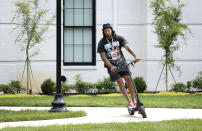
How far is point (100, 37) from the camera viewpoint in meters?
18.0

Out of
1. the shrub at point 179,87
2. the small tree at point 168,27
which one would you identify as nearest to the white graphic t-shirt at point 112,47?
the small tree at point 168,27

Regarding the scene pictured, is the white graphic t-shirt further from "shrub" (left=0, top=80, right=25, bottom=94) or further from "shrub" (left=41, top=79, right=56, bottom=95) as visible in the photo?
"shrub" (left=0, top=80, right=25, bottom=94)

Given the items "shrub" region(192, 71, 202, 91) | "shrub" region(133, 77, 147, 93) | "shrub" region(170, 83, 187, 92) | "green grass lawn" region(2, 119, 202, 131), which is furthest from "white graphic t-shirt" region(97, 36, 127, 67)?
"shrub" region(192, 71, 202, 91)

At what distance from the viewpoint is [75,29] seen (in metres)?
18.3

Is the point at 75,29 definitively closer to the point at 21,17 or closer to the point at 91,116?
the point at 21,17

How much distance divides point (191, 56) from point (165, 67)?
3.43ft

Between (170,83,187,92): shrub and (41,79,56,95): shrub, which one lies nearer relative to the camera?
(41,79,56,95): shrub

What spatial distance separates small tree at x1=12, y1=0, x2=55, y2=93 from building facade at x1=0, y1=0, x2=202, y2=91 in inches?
12.7

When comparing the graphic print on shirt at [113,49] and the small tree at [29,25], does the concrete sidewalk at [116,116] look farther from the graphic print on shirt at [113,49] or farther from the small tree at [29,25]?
the small tree at [29,25]

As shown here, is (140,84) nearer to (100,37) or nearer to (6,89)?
(100,37)

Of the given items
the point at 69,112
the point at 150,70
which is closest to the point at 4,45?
the point at 150,70

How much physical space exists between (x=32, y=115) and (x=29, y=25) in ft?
25.5

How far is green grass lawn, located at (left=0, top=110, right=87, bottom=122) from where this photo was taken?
9.66m

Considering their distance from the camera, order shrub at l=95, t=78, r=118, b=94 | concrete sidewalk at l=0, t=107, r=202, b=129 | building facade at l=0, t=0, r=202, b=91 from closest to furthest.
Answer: concrete sidewalk at l=0, t=107, r=202, b=129 → shrub at l=95, t=78, r=118, b=94 → building facade at l=0, t=0, r=202, b=91
